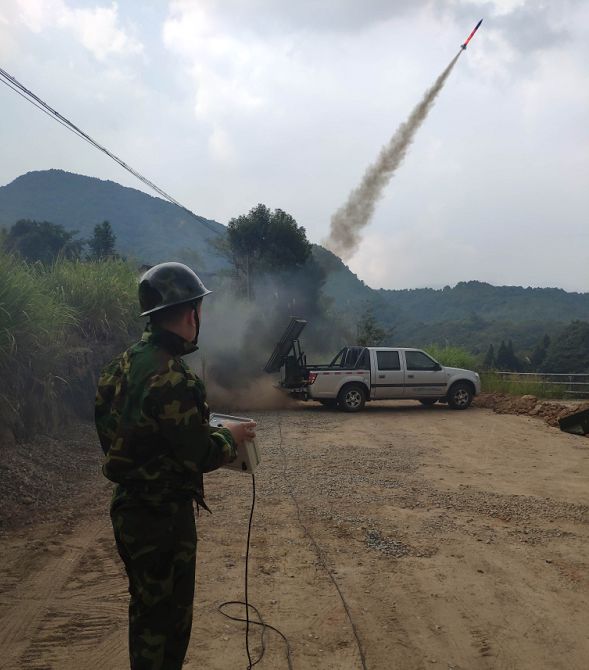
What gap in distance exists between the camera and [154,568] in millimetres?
2156

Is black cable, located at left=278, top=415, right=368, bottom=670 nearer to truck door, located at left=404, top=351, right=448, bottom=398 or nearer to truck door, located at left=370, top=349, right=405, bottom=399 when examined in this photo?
truck door, located at left=370, top=349, right=405, bottom=399

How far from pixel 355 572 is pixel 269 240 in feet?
93.6

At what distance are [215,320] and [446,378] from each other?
7.43 metres

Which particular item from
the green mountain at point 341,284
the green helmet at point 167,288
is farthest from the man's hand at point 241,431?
the green mountain at point 341,284

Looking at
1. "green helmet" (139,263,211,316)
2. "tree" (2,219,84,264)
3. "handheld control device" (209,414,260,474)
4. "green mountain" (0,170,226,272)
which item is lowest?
"handheld control device" (209,414,260,474)

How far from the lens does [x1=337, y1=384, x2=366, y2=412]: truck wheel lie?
13.9m

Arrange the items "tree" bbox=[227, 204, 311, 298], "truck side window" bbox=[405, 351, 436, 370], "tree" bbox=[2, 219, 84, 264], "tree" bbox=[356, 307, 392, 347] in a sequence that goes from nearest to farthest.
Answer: "truck side window" bbox=[405, 351, 436, 370] < "tree" bbox=[356, 307, 392, 347] < "tree" bbox=[227, 204, 311, 298] < "tree" bbox=[2, 219, 84, 264]

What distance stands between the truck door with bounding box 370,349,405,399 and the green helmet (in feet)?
39.3

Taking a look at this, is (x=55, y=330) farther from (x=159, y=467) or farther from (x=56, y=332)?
(x=159, y=467)

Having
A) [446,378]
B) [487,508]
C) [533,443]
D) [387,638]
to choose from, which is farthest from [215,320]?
[387,638]

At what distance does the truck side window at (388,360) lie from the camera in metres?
14.2

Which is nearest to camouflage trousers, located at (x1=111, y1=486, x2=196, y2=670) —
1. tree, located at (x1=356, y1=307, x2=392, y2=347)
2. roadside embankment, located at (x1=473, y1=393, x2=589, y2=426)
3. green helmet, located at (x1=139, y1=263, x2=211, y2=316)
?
green helmet, located at (x1=139, y1=263, x2=211, y2=316)

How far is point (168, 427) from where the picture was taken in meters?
2.04

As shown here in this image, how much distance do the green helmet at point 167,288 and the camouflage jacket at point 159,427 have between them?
13cm
